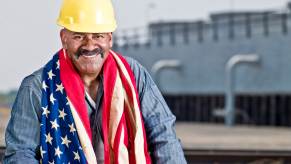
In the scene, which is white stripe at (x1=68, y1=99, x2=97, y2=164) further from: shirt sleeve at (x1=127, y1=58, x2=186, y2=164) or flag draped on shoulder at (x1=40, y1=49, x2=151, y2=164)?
shirt sleeve at (x1=127, y1=58, x2=186, y2=164)

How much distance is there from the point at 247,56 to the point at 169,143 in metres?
42.4

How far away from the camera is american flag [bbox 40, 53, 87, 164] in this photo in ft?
12.6

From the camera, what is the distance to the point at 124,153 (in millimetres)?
3938

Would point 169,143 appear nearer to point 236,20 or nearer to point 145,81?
point 145,81

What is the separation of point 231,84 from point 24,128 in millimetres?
39747

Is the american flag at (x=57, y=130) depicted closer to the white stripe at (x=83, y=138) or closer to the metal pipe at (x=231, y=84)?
the white stripe at (x=83, y=138)

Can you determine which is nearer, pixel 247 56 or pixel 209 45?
pixel 247 56

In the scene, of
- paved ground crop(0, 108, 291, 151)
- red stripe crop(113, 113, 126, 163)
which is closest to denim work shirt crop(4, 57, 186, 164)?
red stripe crop(113, 113, 126, 163)

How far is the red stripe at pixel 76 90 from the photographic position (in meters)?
3.88

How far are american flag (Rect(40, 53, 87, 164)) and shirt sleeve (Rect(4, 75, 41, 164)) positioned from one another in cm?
3

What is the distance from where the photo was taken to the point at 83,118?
3.87 m

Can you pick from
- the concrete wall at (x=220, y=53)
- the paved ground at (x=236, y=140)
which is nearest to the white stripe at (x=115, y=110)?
the paved ground at (x=236, y=140)

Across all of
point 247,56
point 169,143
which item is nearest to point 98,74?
point 169,143

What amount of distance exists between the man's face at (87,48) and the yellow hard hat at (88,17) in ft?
0.12
